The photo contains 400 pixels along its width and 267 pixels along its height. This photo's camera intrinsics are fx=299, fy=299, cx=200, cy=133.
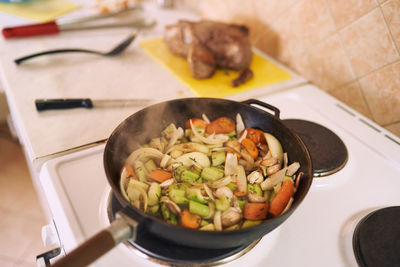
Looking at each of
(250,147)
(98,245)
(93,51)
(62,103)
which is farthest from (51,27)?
(98,245)

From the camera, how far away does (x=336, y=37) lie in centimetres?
101

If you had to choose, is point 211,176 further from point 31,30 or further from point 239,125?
point 31,30

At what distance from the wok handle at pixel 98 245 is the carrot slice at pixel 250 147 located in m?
0.38

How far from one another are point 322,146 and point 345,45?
1.31 ft

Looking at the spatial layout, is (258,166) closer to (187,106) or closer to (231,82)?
(187,106)

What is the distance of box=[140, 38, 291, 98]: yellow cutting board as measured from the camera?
1.08m

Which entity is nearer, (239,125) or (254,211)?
(254,211)

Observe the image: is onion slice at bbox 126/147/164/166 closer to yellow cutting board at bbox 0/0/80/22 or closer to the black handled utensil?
the black handled utensil

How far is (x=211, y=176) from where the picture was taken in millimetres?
690

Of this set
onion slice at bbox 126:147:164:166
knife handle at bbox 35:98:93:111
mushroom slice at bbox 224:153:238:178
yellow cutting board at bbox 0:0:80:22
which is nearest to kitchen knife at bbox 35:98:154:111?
knife handle at bbox 35:98:93:111

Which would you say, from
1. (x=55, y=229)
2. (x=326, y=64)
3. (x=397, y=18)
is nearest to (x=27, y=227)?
(x=55, y=229)

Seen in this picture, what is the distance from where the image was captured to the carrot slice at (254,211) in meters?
0.61

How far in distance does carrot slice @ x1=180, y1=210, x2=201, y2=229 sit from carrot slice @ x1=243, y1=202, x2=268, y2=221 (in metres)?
0.10

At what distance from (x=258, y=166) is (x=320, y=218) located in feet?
0.59
